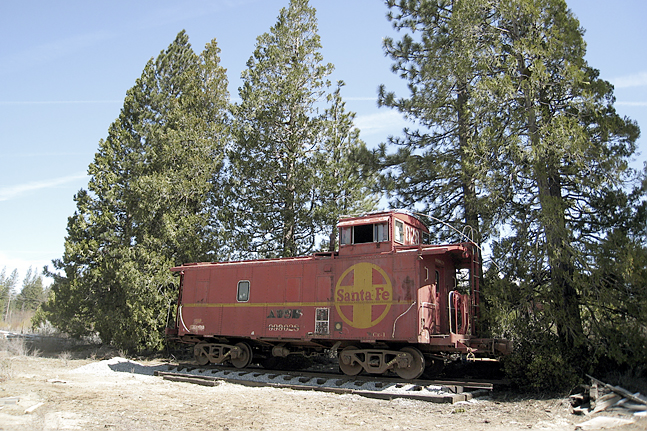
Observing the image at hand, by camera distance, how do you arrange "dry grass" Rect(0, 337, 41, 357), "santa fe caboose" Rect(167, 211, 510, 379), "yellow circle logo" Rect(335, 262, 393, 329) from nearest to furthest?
1. "santa fe caboose" Rect(167, 211, 510, 379)
2. "yellow circle logo" Rect(335, 262, 393, 329)
3. "dry grass" Rect(0, 337, 41, 357)

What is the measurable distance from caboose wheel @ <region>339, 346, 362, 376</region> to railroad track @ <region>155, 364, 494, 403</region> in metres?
0.22

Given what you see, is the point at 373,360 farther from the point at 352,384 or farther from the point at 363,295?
the point at 363,295

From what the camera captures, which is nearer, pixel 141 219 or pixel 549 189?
pixel 549 189

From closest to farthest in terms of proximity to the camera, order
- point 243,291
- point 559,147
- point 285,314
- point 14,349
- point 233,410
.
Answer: point 233,410, point 559,147, point 285,314, point 243,291, point 14,349

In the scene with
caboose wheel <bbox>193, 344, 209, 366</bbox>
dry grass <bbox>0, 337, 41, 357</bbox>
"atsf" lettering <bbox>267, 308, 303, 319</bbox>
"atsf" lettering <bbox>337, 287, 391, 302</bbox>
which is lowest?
dry grass <bbox>0, 337, 41, 357</bbox>

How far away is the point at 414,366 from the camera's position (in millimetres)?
12961

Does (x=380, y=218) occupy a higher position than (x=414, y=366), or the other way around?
(x=380, y=218)

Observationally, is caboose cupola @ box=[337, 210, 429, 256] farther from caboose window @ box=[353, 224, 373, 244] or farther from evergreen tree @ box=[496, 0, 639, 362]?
evergreen tree @ box=[496, 0, 639, 362]

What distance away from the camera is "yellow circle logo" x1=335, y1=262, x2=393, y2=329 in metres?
13.1

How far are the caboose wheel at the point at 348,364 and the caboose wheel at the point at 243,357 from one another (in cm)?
379

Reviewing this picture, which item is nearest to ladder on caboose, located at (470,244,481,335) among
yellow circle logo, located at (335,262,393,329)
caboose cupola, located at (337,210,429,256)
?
caboose cupola, located at (337,210,429,256)

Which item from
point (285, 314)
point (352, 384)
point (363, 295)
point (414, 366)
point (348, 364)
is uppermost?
point (363, 295)

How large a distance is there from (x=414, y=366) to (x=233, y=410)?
558 cm

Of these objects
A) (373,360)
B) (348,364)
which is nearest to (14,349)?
(348,364)
